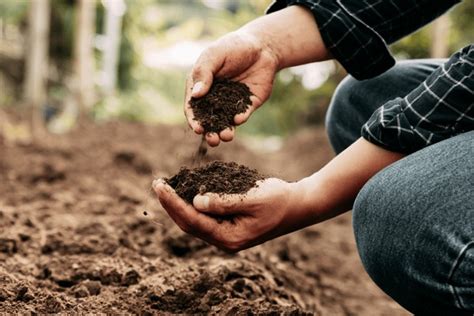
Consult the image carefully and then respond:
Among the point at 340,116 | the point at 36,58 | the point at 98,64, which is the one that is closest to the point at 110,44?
the point at 98,64

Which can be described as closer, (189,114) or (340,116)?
(189,114)

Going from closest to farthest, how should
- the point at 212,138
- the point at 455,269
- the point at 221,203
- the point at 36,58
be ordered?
the point at 455,269
the point at 221,203
the point at 212,138
the point at 36,58

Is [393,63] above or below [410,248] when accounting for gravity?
above

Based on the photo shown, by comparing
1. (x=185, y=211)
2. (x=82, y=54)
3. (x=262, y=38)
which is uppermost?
(x=262, y=38)

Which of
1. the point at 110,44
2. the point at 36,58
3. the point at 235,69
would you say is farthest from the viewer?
the point at 110,44

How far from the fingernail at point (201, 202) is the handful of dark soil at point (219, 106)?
30cm

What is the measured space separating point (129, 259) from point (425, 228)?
3.45 feet

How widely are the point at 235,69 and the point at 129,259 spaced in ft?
2.36

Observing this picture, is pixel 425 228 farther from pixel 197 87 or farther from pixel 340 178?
pixel 197 87

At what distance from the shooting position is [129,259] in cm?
199

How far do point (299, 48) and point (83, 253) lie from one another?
99 centimetres

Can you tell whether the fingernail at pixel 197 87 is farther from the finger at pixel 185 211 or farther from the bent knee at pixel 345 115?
the bent knee at pixel 345 115

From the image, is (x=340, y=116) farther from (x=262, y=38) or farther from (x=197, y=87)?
(x=197, y=87)

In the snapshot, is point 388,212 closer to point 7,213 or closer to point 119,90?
point 7,213
